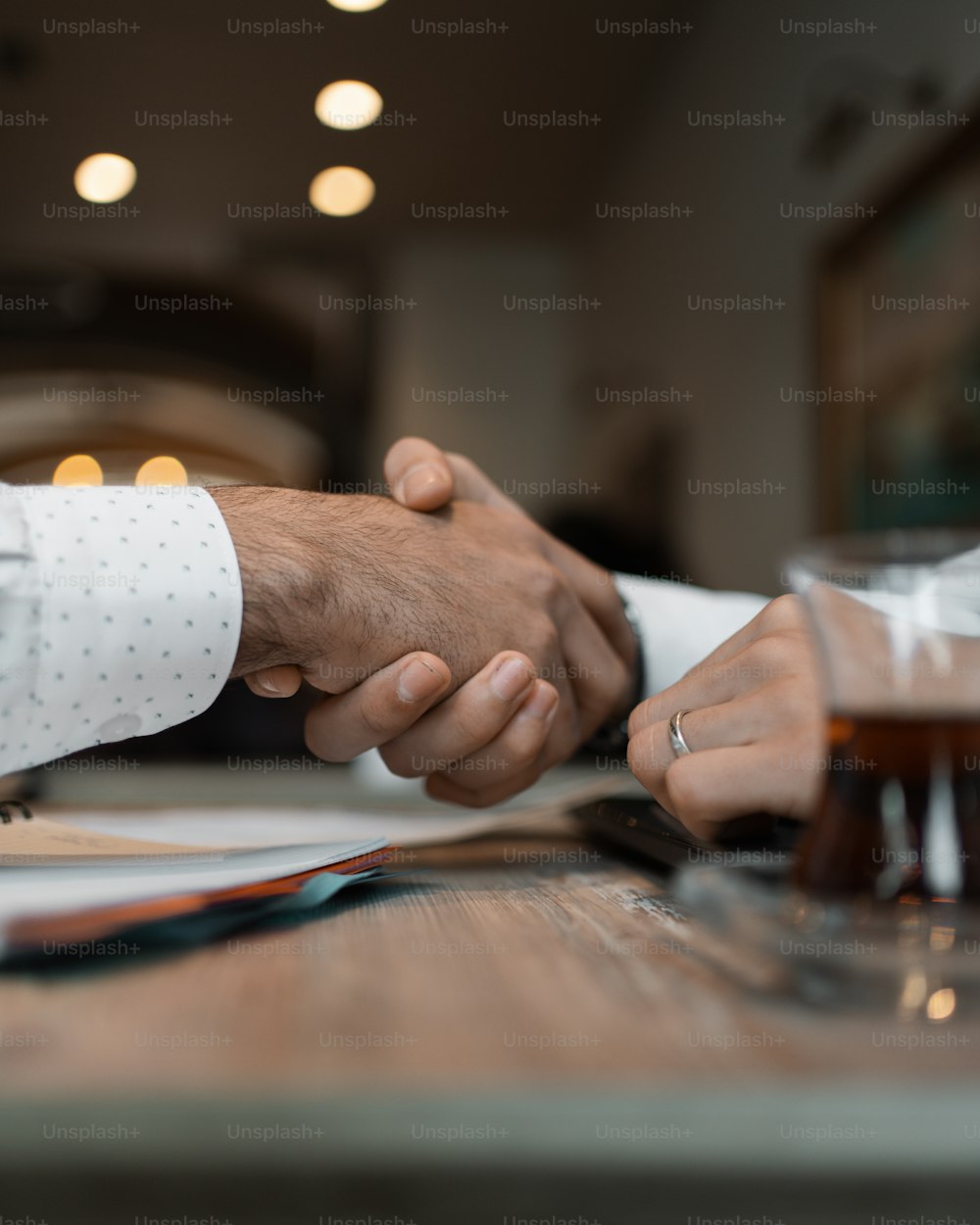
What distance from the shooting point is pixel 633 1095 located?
214 millimetres

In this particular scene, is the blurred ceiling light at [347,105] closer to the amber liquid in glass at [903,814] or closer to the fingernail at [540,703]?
the fingernail at [540,703]

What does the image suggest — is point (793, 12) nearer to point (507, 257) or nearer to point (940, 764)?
point (507, 257)

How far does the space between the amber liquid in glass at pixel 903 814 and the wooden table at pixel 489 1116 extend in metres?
0.05

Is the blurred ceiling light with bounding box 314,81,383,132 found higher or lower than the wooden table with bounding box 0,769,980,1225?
higher

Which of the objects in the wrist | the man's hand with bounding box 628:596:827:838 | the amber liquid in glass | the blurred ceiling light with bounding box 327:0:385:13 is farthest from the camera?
the blurred ceiling light with bounding box 327:0:385:13

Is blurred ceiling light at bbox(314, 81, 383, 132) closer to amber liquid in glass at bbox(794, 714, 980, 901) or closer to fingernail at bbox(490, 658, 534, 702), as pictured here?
fingernail at bbox(490, 658, 534, 702)

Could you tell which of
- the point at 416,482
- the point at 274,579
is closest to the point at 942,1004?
the point at 274,579

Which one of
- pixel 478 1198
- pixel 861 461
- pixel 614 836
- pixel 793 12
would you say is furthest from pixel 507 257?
pixel 478 1198

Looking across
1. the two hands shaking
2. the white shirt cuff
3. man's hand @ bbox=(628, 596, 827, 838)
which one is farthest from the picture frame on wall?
man's hand @ bbox=(628, 596, 827, 838)

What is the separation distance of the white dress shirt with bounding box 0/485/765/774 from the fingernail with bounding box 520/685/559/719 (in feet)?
0.67

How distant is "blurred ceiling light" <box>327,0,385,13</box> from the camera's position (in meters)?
2.68

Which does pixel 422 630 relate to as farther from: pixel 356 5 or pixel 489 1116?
pixel 356 5

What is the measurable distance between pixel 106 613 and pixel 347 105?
2.65 meters

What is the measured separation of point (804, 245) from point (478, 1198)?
2.45 metres
